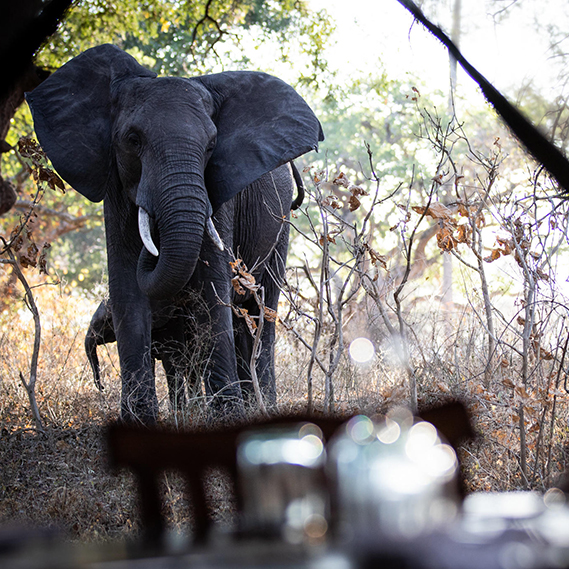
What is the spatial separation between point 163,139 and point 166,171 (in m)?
0.23

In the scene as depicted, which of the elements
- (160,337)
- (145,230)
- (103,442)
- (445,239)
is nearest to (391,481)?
(103,442)

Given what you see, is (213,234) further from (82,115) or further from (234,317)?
(234,317)

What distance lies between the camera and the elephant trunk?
4.43 metres

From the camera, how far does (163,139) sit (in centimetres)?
457

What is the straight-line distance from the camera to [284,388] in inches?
237

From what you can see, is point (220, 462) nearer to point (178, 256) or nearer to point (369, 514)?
point (369, 514)

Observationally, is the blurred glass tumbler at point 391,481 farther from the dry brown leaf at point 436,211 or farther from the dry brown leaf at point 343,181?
the dry brown leaf at point 343,181

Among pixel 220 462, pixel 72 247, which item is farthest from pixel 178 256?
pixel 72 247

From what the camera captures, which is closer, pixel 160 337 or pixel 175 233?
pixel 175 233

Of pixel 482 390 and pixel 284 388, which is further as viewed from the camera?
pixel 284 388

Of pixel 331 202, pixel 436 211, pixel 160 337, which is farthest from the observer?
pixel 160 337

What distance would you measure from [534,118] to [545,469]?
1999 millimetres

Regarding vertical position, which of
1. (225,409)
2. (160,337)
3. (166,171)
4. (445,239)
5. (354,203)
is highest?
(166,171)

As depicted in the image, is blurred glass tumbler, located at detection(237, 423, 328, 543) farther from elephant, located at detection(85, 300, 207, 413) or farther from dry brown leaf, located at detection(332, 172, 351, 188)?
elephant, located at detection(85, 300, 207, 413)
